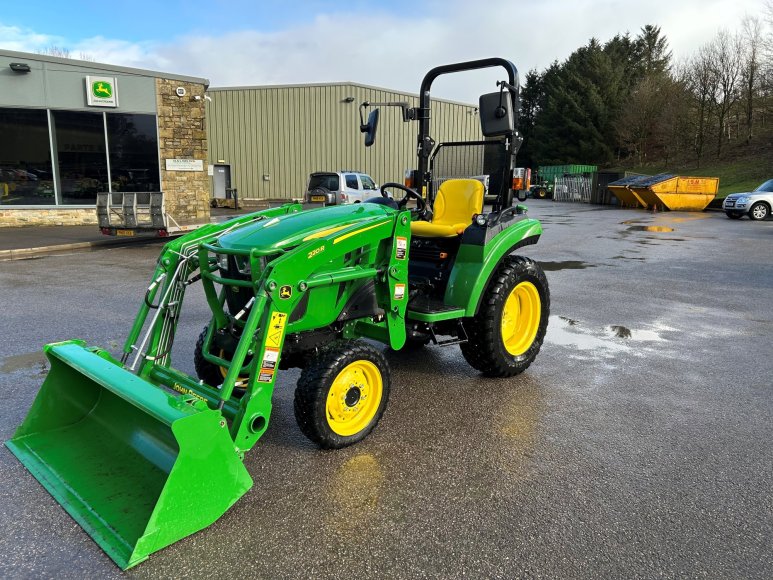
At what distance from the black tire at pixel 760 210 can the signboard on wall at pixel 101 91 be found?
2057 centimetres

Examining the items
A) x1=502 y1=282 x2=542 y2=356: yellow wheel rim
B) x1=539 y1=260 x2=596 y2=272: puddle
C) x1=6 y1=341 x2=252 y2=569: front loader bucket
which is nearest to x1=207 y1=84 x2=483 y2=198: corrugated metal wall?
x1=539 y1=260 x2=596 y2=272: puddle

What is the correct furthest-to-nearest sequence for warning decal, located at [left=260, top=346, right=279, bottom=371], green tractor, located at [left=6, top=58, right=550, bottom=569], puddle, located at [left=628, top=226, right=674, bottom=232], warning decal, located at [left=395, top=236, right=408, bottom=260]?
puddle, located at [left=628, top=226, right=674, bottom=232], warning decal, located at [left=395, top=236, right=408, bottom=260], warning decal, located at [left=260, top=346, right=279, bottom=371], green tractor, located at [left=6, top=58, right=550, bottom=569]

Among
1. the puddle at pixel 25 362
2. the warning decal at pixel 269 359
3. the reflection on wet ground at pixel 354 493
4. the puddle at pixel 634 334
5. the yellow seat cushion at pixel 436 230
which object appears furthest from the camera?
the puddle at pixel 634 334

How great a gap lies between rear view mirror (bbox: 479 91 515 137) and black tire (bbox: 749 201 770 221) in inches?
782

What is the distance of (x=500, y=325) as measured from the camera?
4363 mm

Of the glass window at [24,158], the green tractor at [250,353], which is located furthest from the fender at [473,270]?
the glass window at [24,158]

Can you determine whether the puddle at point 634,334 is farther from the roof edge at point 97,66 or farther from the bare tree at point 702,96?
the bare tree at point 702,96

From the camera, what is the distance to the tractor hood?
319cm

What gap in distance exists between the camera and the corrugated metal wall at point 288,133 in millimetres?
28727

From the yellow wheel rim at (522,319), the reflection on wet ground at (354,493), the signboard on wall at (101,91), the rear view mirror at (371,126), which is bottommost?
the reflection on wet ground at (354,493)

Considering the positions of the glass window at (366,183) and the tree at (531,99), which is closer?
the glass window at (366,183)

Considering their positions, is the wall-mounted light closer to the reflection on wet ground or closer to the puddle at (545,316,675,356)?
the puddle at (545,316,675,356)

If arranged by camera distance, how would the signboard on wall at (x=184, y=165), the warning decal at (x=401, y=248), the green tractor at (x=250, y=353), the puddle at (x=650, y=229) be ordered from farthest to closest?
the puddle at (x=650, y=229) < the signboard on wall at (x=184, y=165) < the warning decal at (x=401, y=248) < the green tractor at (x=250, y=353)

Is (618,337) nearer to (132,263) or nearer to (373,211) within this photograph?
(373,211)
